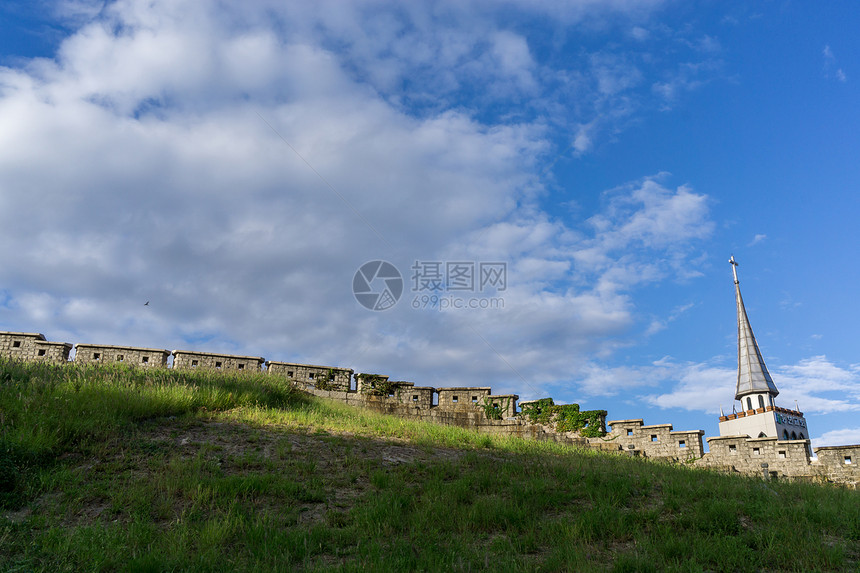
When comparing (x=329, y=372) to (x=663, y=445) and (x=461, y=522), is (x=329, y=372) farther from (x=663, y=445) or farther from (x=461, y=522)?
(x=461, y=522)

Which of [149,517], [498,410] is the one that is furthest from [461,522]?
[498,410]

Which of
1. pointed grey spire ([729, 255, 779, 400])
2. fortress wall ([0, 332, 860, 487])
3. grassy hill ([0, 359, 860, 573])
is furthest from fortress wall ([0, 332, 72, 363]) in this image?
pointed grey spire ([729, 255, 779, 400])

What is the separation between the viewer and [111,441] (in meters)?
9.70

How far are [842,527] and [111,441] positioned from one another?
11.4 meters

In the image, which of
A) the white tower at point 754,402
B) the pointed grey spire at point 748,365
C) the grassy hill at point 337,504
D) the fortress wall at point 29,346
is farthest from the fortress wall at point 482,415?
the pointed grey spire at point 748,365

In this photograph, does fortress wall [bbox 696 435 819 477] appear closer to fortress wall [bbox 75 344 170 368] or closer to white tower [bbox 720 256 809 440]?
fortress wall [bbox 75 344 170 368]

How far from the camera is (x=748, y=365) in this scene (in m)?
43.2

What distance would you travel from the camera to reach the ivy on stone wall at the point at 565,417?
18.8m

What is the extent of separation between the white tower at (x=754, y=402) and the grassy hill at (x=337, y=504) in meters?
29.8

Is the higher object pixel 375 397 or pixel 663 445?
pixel 375 397

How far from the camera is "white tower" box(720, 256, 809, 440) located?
116 feet

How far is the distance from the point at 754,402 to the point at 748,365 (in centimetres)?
287

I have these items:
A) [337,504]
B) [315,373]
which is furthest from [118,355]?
[337,504]

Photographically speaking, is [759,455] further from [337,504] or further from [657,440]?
[337,504]
